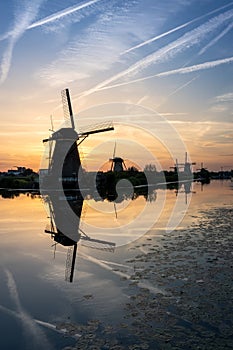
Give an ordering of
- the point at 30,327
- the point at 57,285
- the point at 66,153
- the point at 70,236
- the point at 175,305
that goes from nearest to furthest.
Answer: the point at 30,327, the point at 175,305, the point at 57,285, the point at 70,236, the point at 66,153

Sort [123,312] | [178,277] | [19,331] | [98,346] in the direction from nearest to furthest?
1. [98,346]
2. [19,331]
3. [123,312]
4. [178,277]

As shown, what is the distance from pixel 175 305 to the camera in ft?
23.5

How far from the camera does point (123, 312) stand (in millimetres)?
6914

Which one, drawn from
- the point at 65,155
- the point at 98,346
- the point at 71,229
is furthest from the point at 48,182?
the point at 98,346

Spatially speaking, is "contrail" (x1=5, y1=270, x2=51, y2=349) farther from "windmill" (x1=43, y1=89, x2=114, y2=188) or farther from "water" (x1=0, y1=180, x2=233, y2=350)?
"windmill" (x1=43, y1=89, x2=114, y2=188)

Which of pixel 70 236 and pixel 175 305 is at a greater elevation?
pixel 70 236

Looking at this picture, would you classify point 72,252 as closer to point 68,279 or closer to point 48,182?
point 68,279

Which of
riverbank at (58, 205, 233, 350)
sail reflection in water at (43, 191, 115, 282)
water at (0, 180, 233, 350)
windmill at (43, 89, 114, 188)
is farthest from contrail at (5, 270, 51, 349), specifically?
windmill at (43, 89, 114, 188)

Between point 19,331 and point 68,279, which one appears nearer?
point 19,331

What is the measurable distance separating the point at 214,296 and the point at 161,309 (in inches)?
57.1

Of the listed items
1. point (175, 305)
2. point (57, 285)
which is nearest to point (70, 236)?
point (57, 285)

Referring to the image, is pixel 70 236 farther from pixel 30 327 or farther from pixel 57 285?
pixel 30 327

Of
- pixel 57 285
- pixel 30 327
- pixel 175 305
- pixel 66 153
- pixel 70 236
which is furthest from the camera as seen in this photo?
pixel 66 153

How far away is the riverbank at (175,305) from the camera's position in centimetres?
564
